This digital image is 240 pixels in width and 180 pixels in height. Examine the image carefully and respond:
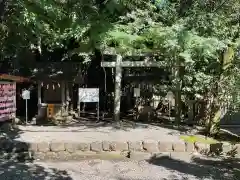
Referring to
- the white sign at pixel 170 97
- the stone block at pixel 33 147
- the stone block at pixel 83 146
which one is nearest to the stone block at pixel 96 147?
the stone block at pixel 83 146

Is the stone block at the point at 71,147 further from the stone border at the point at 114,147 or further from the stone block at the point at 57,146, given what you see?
the stone block at the point at 57,146

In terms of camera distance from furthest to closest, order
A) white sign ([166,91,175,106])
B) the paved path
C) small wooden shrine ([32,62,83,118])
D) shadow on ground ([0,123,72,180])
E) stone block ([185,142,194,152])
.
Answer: white sign ([166,91,175,106])
small wooden shrine ([32,62,83,118])
the paved path
stone block ([185,142,194,152])
shadow on ground ([0,123,72,180])

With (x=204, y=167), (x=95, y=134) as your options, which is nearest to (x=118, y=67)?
(x=95, y=134)

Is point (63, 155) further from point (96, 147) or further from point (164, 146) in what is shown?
point (164, 146)

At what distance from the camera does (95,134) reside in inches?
511

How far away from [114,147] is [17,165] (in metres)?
2.92

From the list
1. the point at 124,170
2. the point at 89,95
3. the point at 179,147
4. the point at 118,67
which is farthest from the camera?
the point at 89,95

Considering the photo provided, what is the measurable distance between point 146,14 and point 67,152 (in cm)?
564

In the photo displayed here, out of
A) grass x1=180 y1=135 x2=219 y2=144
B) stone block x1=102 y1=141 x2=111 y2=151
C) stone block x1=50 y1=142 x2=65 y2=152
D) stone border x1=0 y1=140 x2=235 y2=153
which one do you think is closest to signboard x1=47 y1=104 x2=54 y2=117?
stone border x1=0 y1=140 x2=235 y2=153

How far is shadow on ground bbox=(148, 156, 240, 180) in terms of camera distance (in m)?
8.84

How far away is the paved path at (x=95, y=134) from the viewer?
39.0ft

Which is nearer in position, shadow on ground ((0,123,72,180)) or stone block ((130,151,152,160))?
shadow on ground ((0,123,72,180))

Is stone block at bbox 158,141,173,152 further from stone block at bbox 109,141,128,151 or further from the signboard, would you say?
the signboard

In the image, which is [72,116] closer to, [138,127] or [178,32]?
[138,127]
